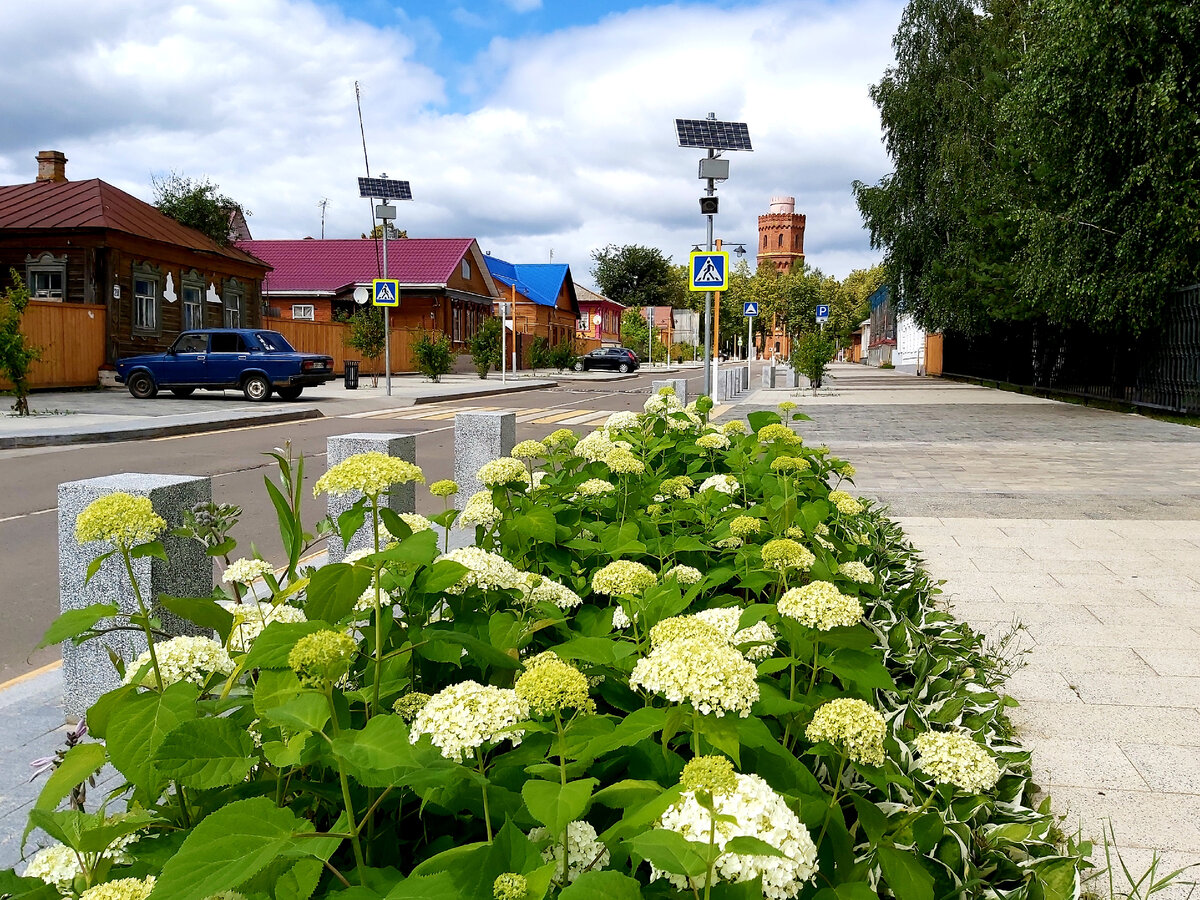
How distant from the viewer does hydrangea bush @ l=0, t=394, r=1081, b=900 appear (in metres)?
1.29

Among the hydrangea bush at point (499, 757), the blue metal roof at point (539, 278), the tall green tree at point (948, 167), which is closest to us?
the hydrangea bush at point (499, 757)

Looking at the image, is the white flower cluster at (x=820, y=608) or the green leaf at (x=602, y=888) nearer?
the green leaf at (x=602, y=888)

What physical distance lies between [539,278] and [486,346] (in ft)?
106

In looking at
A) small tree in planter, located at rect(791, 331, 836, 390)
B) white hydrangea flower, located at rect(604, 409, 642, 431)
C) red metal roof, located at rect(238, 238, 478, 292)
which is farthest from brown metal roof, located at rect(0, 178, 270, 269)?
white hydrangea flower, located at rect(604, 409, 642, 431)

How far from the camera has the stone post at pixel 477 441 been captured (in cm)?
657

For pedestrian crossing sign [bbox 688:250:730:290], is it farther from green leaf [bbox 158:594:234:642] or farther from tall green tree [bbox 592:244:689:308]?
tall green tree [bbox 592:244:689:308]

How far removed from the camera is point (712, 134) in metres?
21.9

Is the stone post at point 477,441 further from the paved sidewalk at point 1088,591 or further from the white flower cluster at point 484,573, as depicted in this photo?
the white flower cluster at point 484,573

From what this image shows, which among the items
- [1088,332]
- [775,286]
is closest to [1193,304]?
[1088,332]

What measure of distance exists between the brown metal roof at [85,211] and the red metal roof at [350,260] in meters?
16.2

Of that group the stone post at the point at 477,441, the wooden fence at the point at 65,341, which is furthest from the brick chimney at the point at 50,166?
the stone post at the point at 477,441

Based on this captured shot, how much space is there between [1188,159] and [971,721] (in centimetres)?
1845

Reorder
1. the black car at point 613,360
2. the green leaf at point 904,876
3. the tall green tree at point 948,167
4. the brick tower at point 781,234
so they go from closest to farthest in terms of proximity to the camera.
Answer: the green leaf at point 904,876 → the tall green tree at point 948,167 → the black car at point 613,360 → the brick tower at point 781,234

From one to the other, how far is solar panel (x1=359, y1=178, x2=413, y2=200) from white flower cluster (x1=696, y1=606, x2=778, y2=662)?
95.2 ft
